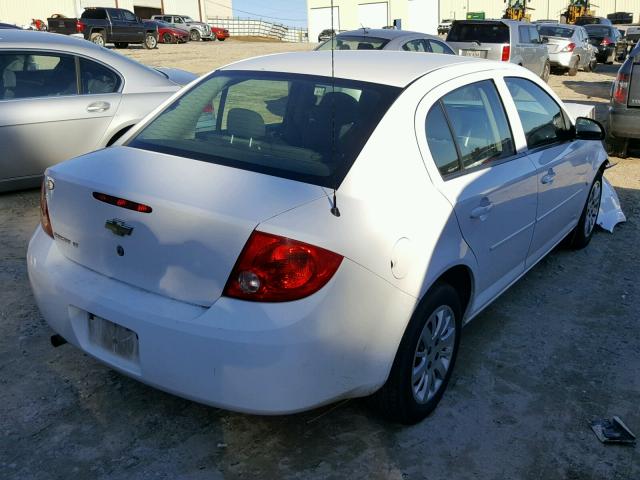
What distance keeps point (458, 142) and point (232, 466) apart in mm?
1825

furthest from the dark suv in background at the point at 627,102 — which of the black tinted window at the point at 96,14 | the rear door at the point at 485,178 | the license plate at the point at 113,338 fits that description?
the black tinted window at the point at 96,14

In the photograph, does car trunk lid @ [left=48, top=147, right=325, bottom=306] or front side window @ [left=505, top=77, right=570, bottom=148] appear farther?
front side window @ [left=505, top=77, right=570, bottom=148]

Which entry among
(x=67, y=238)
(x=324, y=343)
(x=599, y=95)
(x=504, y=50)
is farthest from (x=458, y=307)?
(x=599, y=95)

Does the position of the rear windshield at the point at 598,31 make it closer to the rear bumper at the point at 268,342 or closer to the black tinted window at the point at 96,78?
the black tinted window at the point at 96,78

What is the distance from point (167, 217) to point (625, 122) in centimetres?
728

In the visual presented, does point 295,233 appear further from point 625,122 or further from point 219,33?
point 219,33

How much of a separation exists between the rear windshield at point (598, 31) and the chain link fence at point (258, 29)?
116 feet

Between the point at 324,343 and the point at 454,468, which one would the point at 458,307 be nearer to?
the point at 454,468

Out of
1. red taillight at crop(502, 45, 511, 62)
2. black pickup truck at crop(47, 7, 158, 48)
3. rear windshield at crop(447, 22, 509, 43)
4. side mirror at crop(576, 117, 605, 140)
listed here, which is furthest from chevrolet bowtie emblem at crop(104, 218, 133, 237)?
black pickup truck at crop(47, 7, 158, 48)

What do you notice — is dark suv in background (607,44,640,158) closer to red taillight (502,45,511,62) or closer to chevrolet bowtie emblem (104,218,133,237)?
red taillight (502,45,511,62)

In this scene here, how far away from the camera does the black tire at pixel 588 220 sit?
5246 mm

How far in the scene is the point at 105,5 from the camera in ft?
166

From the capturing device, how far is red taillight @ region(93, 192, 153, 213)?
2578 mm

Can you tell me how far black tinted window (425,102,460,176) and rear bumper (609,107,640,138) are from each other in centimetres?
595
